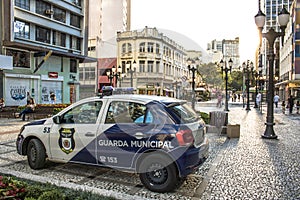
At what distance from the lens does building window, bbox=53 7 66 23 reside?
96.8 ft

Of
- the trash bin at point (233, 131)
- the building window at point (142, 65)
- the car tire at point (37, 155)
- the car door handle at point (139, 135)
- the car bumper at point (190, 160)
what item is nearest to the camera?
the car bumper at point (190, 160)

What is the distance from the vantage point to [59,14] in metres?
30.2

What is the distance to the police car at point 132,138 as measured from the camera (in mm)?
4617

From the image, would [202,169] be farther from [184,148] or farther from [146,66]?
[146,66]

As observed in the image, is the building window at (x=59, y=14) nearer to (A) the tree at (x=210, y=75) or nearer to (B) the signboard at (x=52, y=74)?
(B) the signboard at (x=52, y=74)

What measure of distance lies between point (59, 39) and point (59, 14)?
2642 mm

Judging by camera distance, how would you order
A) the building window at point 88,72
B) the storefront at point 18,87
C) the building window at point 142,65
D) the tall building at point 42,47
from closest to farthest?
the tall building at point 42,47 → the storefront at point 18,87 → the building window at point 142,65 → the building window at point 88,72

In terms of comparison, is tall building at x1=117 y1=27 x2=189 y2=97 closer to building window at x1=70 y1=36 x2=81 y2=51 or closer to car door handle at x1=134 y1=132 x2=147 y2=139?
building window at x1=70 y1=36 x2=81 y2=51

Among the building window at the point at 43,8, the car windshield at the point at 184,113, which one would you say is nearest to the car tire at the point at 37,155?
the car windshield at the point at 184,113

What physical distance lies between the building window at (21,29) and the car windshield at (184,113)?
23.2 m

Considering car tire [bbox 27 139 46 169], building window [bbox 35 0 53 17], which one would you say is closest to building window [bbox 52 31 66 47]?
building window [bbox 35 0 53 17]

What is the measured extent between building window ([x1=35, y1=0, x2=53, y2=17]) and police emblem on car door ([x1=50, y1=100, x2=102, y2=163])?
24.8 m

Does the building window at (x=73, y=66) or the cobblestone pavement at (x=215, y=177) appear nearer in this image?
the cobblestone pavement at (x=215, y=177)

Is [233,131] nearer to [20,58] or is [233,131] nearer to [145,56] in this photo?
[20,58]
